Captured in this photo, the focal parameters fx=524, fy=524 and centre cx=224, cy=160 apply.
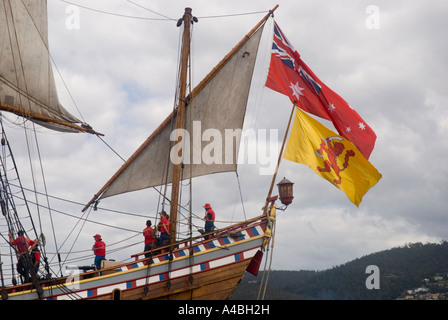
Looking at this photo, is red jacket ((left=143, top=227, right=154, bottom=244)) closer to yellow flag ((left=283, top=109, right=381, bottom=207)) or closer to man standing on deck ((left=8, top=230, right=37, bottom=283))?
man standing on deck ((left=8, top=230, right=37, bottom=283))

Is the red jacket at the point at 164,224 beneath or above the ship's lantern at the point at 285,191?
beneath

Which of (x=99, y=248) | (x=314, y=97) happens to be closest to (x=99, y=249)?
(x=99, y=248)

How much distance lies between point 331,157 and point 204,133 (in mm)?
5959

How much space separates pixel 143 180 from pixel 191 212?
12.3 feet

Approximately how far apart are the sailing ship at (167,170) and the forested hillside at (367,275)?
31.7m

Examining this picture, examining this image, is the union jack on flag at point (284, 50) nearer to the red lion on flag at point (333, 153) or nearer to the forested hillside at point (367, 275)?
the red lion on flag at point (333, 153)

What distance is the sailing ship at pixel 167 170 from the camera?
1898cm

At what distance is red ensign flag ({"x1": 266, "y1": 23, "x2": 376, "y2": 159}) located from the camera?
797 inches

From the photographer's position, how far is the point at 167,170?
2195 centimetres

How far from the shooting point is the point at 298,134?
63.7ft

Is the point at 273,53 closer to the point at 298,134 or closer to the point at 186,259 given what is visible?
the point at 298,134

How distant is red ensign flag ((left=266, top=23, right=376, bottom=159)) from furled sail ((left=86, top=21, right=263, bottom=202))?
109 inches

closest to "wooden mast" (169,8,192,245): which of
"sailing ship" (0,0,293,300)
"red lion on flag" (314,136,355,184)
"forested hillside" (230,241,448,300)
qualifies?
"sailing ship" (0,0,293,300)

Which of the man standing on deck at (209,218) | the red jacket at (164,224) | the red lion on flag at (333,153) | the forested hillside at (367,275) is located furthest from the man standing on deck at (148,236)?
the forested hillside at (367,275)
